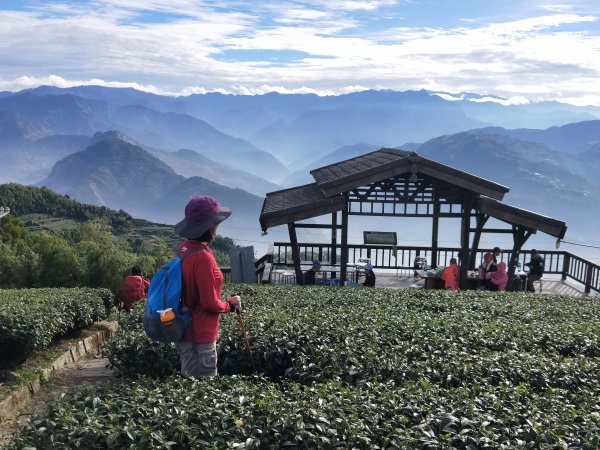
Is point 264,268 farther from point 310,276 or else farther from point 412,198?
point 412,198

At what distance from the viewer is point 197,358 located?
5.53 metres

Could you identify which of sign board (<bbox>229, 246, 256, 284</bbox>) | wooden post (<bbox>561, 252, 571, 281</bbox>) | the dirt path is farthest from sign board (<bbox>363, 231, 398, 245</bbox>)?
the dirt path

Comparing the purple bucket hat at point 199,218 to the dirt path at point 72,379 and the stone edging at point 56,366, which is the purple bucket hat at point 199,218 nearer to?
the stone edging at point 56,366

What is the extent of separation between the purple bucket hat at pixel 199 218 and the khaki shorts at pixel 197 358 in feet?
3.48

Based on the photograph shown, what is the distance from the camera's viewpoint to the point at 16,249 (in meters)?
19.3

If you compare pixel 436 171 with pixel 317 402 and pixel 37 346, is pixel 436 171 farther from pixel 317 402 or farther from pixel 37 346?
pixel 317 402

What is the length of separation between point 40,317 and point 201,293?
467 centimetres

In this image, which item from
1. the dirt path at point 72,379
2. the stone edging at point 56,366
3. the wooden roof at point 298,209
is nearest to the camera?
the stone edging at point 56,366

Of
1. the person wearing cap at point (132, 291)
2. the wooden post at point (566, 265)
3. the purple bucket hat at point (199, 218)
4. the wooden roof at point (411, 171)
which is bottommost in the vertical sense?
the person wearing cap at point (132, 291)

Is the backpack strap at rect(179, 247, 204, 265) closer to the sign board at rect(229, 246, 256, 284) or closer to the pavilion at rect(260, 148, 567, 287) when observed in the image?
the pavilion at rect(260, 148, 567, 287)

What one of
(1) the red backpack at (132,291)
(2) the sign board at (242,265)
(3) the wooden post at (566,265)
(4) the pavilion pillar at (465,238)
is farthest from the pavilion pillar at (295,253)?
(3) the wooden post at (566,265)

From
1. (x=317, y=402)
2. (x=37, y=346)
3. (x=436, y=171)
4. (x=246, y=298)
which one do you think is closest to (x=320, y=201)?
(x=436, y=171)

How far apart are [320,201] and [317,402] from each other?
36.8ft

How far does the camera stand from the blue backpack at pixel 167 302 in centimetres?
521
